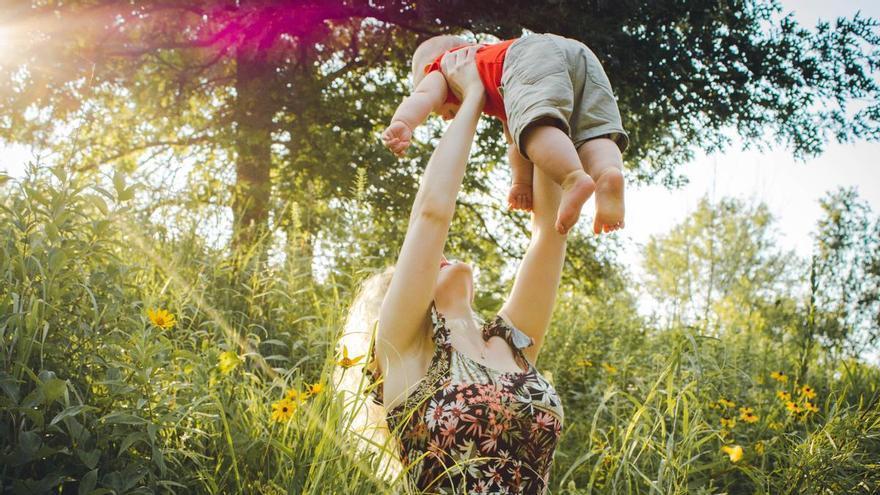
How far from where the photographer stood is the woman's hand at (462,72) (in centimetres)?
220

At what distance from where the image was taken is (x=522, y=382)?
1.91 m

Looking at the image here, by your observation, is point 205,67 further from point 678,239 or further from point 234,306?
point 678,239

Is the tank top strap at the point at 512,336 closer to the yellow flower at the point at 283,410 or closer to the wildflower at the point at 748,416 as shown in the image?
the yellow flower at the point at 283,410

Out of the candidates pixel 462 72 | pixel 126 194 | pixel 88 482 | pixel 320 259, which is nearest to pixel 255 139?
pixel 320 259

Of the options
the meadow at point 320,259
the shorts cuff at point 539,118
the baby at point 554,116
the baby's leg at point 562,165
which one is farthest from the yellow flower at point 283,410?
the shorts cuff at point 539,118

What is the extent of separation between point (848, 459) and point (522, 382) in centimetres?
135

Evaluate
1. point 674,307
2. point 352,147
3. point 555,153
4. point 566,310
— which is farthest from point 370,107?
point 555,153

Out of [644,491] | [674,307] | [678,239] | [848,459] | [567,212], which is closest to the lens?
[567,212]

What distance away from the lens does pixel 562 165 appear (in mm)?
1817

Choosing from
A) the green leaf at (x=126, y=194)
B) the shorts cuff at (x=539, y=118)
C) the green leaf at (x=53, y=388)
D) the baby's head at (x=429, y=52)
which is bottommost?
the green leaf at (x=53, y=388)

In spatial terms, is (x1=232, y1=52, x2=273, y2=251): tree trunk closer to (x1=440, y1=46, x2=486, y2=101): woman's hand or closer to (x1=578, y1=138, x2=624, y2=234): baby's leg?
(x1=440, y1=46, x2=486, y2=101): woman's hand

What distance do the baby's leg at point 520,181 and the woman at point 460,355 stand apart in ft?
0.16

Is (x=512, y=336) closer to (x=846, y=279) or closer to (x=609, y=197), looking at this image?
(x=609, y=197)

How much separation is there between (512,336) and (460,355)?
0.26m
